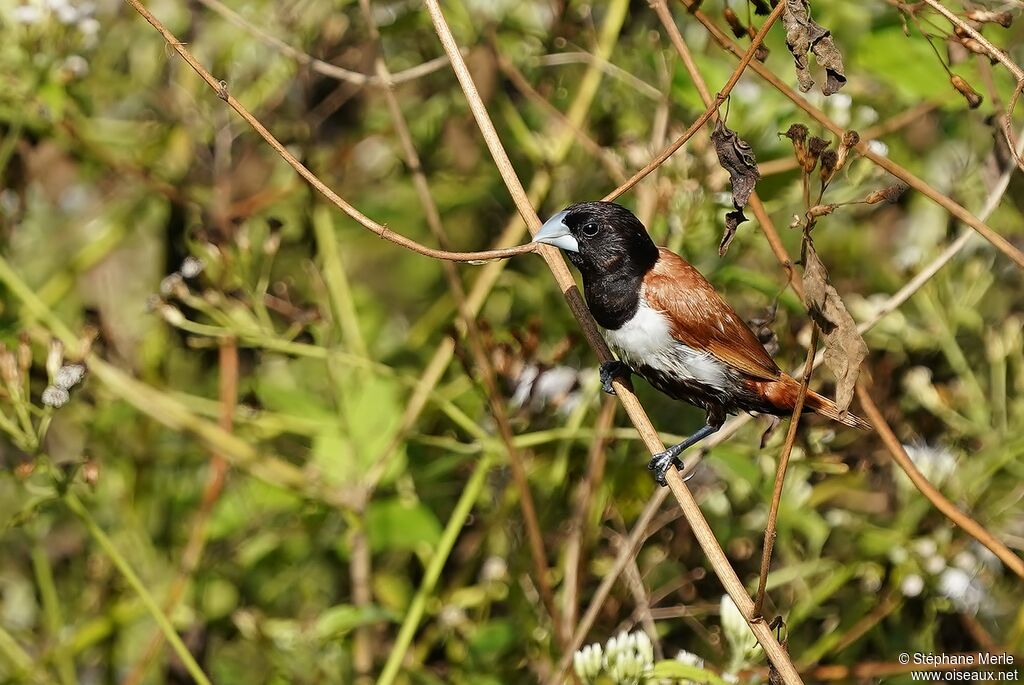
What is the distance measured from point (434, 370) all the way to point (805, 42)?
1764 millimetres

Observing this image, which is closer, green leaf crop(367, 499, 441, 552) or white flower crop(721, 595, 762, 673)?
white flower crop(721, 595, 762, 673)

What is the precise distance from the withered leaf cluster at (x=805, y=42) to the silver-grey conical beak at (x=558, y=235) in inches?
27.7

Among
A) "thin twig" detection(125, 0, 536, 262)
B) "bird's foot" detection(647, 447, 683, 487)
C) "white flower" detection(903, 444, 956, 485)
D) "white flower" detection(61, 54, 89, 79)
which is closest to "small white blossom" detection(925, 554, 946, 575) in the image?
"white flower" detection(903, 444, 956, 485)

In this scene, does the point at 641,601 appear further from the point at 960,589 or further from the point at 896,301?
the point at 896,301

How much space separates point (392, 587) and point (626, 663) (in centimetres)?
137

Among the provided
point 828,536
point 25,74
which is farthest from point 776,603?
point 25,74

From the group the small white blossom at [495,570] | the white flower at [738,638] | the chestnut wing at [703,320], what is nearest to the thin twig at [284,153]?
the chestnut wing at [703,320]

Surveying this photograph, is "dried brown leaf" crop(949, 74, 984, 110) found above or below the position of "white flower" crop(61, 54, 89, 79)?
above

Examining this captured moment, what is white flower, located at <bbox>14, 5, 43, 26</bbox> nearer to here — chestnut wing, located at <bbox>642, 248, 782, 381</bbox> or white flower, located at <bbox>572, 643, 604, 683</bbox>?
chestnut wing, located at <bbox>642, 248, 782, 381</bbox>

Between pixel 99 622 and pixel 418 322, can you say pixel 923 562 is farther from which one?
pixel 99 622

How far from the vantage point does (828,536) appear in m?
3.62

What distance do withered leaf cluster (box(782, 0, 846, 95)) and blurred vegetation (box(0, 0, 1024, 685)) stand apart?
3.02ft

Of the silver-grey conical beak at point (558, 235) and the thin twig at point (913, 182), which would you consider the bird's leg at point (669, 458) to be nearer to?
the silver-grey conical beak at point (558, 235)

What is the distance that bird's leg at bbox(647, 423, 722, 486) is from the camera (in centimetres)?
247
